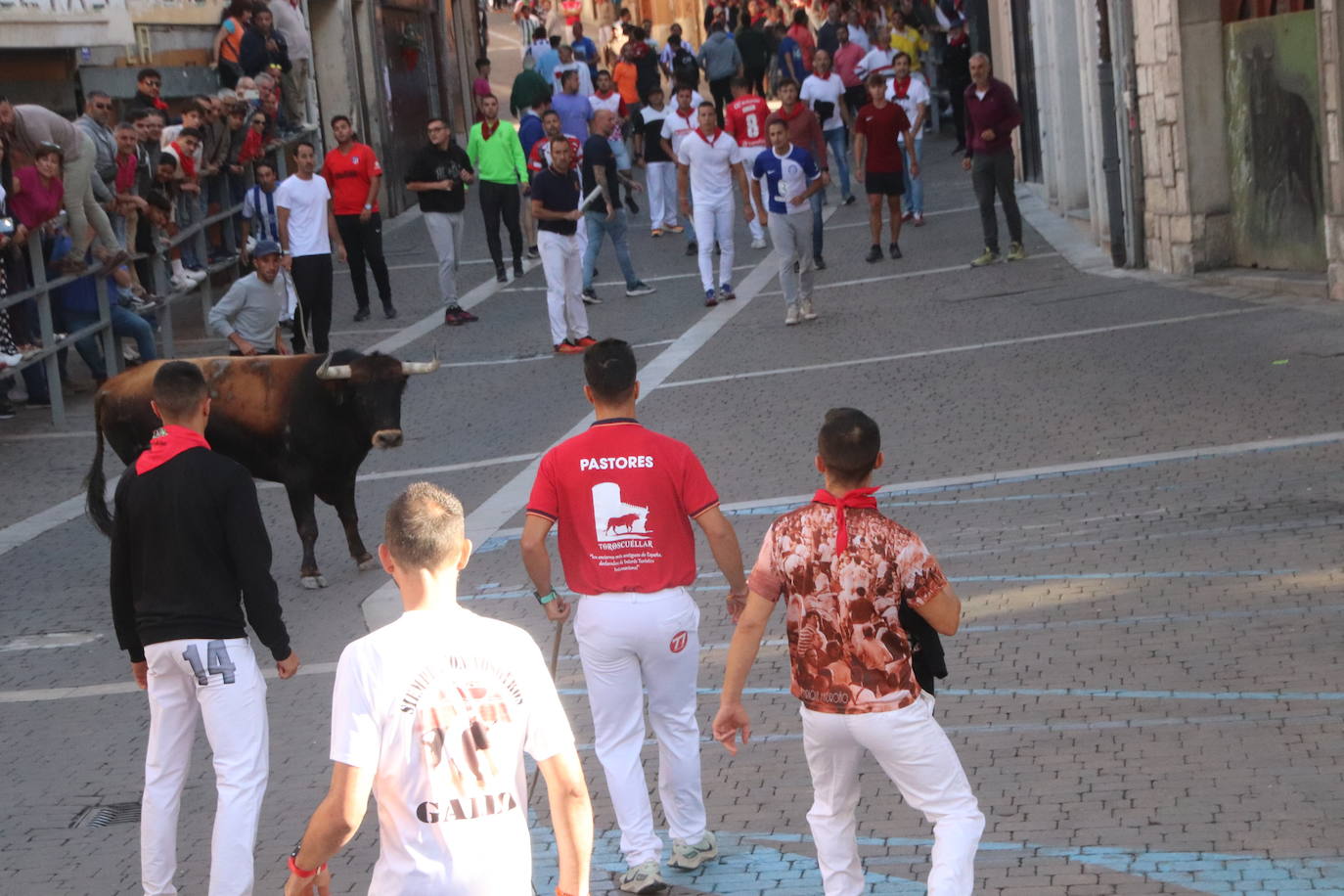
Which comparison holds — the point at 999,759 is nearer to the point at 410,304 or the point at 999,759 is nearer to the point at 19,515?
the point at 19,515

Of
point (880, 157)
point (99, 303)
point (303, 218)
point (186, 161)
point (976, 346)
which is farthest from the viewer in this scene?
point (880, 157)

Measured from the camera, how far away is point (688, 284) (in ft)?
66.7

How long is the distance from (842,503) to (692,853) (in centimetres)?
150

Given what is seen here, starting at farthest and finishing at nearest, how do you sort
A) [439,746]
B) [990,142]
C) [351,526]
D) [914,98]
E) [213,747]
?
[914,98] → [990,142] → [351,526] → [213,747] → [439,746]

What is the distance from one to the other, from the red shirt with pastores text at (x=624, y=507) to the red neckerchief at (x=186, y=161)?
14305 mm

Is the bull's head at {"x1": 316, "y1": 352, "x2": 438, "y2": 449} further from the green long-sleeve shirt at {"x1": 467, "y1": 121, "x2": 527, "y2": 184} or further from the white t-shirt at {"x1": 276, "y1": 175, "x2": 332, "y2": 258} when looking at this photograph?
the green long-sleeve shirt at {"x1": 467, "y1": 121, "x2": 527, "y2": 184}

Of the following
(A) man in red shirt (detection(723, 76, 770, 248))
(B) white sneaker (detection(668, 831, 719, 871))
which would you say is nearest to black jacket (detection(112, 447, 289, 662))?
(B) white sneaker (detection(668, 831, 719, 871))

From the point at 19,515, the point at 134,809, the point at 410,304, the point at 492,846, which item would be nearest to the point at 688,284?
the point at 410,304

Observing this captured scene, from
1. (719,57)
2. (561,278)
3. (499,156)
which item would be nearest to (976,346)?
(561,278)

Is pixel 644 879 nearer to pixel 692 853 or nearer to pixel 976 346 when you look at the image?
pixel 692 853

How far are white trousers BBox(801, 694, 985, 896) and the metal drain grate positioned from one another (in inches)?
123

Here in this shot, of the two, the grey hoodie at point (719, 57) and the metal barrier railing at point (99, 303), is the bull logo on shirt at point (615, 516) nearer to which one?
the metal barrier railing at point (99, 303)

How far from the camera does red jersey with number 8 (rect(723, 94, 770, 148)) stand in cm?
2152

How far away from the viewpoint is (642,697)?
5.79m
